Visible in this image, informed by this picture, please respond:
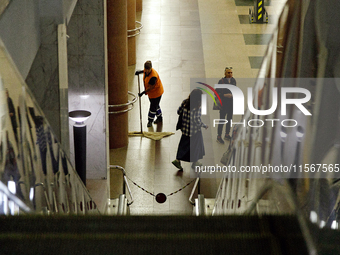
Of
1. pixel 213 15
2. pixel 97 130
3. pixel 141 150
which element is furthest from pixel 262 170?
pixel 213 15

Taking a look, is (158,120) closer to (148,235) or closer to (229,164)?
(229,164)

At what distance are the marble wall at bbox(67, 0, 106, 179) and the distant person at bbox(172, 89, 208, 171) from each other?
4.33ft

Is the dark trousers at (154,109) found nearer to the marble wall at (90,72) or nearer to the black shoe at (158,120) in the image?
the black shoe at (158,120)

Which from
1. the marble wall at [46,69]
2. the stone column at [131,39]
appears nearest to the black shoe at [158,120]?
the stone column at [131,39]

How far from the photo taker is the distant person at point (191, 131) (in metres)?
7.09

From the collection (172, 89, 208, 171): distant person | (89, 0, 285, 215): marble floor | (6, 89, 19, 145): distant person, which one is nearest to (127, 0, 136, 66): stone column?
(89, 0, 285, 215): marble floor

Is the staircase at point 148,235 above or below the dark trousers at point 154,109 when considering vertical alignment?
above

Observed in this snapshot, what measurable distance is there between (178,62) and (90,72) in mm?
5031

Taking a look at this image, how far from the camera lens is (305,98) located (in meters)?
2.06

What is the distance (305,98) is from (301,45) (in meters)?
0.25

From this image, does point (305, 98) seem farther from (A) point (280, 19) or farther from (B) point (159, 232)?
(B) point (159, 232)

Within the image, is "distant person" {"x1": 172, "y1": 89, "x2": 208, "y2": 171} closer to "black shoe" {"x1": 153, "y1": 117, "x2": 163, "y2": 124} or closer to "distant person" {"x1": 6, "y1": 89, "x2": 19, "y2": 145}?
"black shoe" {"x1": 153, "y1": 117, "x2": 163, "y2": 124}

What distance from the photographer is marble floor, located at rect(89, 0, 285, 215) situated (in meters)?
7.12

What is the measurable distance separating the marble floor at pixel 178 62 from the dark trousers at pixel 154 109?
0.22 metres
